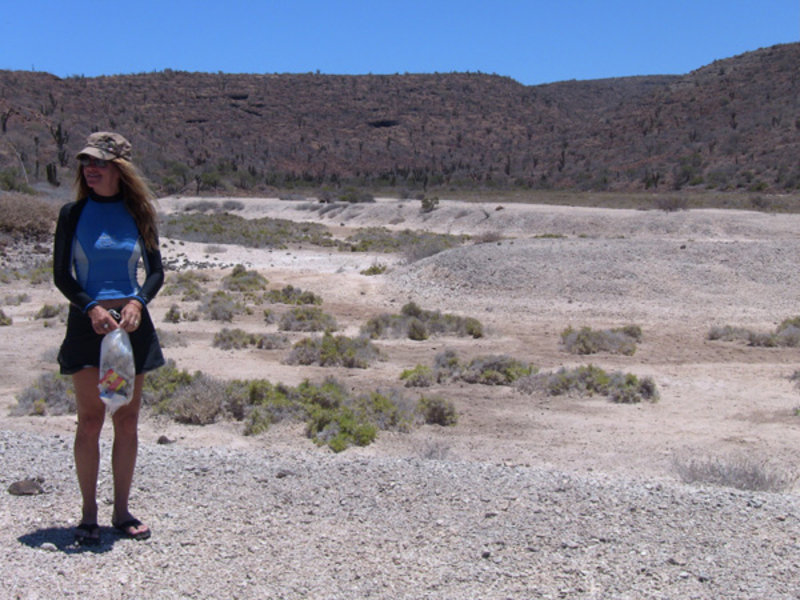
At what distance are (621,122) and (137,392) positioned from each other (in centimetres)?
7172

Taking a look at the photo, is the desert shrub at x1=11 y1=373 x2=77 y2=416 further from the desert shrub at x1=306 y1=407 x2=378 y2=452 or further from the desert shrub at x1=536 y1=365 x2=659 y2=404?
the desert shrub at x1=536 y1=365 x2=659 y2=404

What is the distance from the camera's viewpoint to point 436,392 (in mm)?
10828

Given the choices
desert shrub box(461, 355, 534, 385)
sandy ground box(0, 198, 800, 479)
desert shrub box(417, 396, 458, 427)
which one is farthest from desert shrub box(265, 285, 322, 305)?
desert shrub box(417, 396, 458, 427)

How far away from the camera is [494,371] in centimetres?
1149

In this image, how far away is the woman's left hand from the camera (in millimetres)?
4180

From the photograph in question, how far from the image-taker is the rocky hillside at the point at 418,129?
187 ft

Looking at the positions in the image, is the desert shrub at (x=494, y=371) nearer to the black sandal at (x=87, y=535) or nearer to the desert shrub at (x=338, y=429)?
the desert shrub at (x=338, y=429)

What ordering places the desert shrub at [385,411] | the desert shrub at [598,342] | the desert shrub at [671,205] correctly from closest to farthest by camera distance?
1. the desert shrub at [385,411]
2. the desert shrub at [598,342]
3. the desert shrub at [671,205]

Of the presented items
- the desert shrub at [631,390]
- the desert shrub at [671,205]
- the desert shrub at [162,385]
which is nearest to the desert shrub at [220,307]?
the desert shrub at [162,385]

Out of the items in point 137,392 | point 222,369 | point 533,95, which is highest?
point 533,95

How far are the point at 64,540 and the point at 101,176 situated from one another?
1.97 m

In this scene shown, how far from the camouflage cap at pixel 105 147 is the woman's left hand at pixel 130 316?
78 centimetres

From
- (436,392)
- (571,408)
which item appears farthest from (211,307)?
(571,408)

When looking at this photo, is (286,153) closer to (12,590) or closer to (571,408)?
(571,408)
